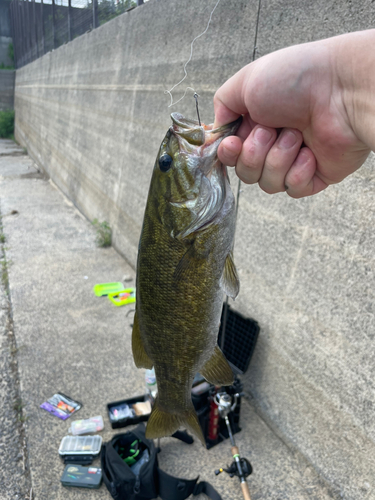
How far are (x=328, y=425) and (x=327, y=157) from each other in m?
2.03

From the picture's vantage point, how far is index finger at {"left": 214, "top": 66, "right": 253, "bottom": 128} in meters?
1.36

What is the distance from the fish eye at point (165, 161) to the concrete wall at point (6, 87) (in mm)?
31555

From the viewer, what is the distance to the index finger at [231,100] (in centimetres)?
136

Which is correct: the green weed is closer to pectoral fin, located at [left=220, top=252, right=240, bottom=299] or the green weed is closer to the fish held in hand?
the fish held in hand

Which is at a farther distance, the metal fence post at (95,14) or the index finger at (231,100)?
the metal fence post at (95,14)

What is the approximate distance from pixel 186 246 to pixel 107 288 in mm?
3932

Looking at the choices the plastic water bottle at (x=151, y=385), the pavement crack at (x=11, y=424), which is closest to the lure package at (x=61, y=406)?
the pavement crack at (x=11, y=424)

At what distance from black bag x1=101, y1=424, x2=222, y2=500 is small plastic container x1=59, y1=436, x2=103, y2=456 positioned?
10.5 inches

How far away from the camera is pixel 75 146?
9711 mm

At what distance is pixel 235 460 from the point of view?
97.1 inches

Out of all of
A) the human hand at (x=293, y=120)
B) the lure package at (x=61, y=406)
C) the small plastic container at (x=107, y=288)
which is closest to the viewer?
the human hand at (x=293, y=120)

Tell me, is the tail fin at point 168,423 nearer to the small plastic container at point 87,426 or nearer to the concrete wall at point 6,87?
the small plastic container at point 87,426

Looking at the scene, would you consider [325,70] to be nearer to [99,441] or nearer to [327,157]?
[327,157]

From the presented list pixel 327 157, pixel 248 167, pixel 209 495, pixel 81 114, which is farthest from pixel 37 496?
pixel 81 114
